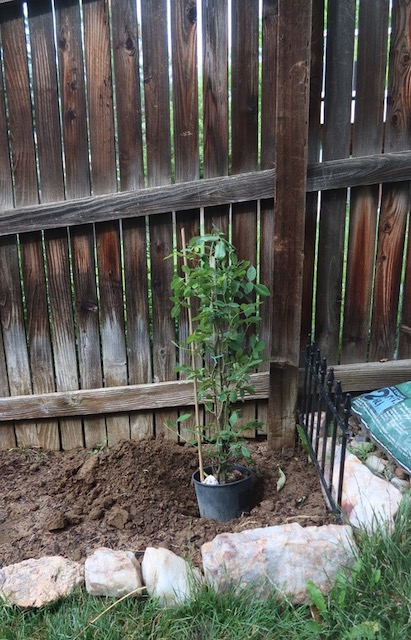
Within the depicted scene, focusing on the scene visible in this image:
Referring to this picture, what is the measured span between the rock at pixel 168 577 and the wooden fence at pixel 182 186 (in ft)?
3.61

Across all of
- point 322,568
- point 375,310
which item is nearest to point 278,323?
point 375,310

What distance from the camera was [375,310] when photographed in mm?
2867

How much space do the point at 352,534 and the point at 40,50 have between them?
9.11 feet

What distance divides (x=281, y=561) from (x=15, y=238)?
2172 mm

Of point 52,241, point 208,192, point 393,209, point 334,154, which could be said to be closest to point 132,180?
point 208,192

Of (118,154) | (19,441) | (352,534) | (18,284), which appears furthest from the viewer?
(19,441)

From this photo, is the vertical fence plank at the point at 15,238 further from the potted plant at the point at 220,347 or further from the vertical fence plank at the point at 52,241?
the potted plant at the point at 220,347

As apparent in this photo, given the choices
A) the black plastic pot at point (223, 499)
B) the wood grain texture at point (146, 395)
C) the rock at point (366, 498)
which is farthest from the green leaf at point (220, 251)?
the rock at point (366, 498)

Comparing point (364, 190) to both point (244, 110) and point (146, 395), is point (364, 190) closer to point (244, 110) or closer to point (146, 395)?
point (244, 110)

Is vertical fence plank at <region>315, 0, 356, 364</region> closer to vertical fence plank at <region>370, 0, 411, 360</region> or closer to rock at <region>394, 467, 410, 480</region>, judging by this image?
vertical fence plank at <region>370, 0, 411, 360</region>

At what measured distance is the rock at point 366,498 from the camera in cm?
195

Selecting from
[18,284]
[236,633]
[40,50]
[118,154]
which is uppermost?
[40,50]

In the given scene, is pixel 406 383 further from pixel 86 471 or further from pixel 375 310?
pixel 86 471

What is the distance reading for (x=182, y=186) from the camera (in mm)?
2609
